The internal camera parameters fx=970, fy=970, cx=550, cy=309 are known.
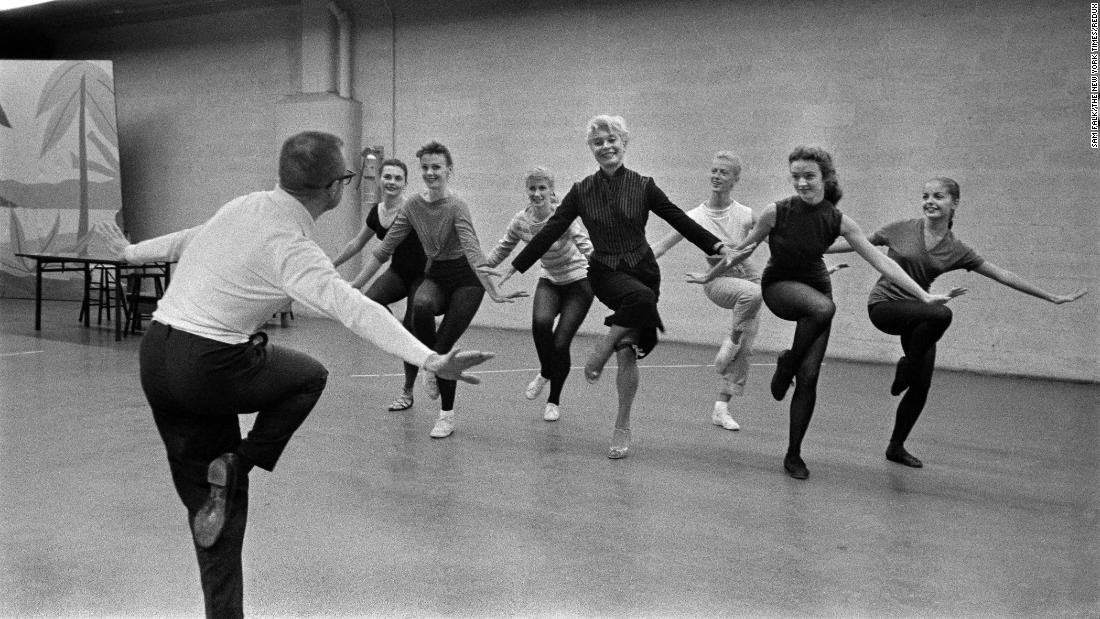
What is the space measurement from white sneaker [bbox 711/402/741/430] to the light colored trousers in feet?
0.30

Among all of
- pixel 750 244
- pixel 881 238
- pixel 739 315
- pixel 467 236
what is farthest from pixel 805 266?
pixel 467 236

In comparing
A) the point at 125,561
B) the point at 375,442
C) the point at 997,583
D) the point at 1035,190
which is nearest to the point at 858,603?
the point at 997,583

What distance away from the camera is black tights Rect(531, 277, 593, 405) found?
552cm

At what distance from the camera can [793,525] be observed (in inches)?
145

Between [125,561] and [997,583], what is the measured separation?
2801mm

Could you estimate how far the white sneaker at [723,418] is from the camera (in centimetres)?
563

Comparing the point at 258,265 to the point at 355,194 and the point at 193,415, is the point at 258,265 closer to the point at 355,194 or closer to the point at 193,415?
the point at 193,415

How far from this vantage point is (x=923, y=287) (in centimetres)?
486

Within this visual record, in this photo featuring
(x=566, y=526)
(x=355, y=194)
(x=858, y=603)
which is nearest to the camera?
(x=858, y=603)

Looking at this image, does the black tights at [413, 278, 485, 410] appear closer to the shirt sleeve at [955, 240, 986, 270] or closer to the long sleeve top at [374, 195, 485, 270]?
the long sleeve top at [374, 195, 485, 270]

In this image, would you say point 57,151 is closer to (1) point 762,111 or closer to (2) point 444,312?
(1) point 762,111

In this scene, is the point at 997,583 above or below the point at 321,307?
below

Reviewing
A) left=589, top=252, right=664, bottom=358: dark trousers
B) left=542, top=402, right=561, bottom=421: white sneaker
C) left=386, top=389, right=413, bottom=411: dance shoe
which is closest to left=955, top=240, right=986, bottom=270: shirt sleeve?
left=589, top=252, right=664, bottom=358: dark trousers

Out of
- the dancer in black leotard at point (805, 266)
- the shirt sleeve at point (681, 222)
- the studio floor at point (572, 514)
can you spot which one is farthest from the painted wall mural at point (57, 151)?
the dancer in black leotard at point (805, 266)
